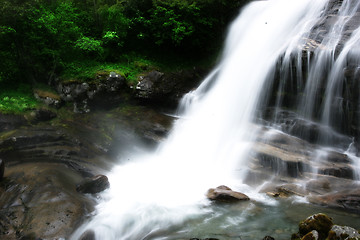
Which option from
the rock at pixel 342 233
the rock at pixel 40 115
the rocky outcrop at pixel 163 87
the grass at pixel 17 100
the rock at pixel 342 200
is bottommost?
the rock at pixel 342 200

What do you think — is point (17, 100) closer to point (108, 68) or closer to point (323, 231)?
point (108, 68)

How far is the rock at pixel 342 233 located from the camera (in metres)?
4.02

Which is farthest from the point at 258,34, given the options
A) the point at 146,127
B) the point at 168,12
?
the point at 146,127

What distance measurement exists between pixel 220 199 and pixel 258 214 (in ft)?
3.57

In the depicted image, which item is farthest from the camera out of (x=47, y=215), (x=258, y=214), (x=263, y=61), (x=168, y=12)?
(x=168, y=12)

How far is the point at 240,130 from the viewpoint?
991cm

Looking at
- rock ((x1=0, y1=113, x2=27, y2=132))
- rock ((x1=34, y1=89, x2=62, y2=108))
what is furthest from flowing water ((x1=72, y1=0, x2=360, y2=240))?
rock ((x1=34, y1=89, x2=62, y2=108))

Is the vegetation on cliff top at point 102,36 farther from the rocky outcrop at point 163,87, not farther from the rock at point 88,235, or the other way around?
the rock at point 88,235

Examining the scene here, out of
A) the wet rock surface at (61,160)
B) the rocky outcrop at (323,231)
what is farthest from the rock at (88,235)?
the rocky outcrop at (323,231)

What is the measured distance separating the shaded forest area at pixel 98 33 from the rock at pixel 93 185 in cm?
689

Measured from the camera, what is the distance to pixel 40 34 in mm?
11461

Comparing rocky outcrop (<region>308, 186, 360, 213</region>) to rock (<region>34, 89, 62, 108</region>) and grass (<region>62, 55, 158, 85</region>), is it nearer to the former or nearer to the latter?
grass (<region>62, 55, 158, 85</region>)

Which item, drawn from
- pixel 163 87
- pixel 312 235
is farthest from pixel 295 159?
pixel 163 87

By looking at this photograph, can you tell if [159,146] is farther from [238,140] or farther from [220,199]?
[220,199]
